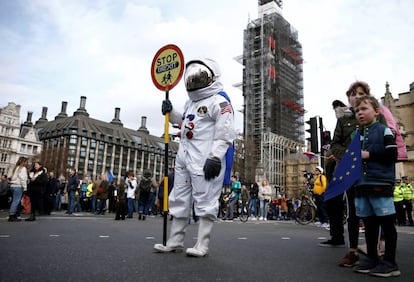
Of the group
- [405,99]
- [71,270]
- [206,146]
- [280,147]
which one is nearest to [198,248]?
Answer: [206,146]

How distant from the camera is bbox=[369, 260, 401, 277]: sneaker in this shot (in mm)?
2709

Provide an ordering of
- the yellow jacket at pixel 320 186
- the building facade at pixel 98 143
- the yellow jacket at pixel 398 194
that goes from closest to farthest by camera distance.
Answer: the yellow jacket at pixel 320 186 → the yellow jacket at pixel 398 194 → the building facade at pixel 98 143

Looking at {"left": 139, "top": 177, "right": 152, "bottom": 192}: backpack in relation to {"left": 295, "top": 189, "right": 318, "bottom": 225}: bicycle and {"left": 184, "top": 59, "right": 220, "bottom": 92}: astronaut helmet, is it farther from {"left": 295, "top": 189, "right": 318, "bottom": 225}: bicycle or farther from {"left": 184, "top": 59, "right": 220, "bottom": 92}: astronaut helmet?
{"left": 184, "top": 59, "right": 220, "bottom": 92}: astronaut helmet

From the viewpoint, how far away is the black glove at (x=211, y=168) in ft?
11.1

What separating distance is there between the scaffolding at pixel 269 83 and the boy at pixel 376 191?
66.2m

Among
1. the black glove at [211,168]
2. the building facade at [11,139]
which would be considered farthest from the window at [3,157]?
the black glove at [211,168]

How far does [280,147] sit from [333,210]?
72.2m


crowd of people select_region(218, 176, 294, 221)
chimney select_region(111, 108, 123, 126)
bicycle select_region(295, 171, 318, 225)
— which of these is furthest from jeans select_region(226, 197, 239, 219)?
chimney select_region(111, 108, 123, 126)

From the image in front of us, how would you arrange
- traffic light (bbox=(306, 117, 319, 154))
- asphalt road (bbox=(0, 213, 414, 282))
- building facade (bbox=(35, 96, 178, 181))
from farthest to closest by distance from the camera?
building facade (bbox=(35, 96, 178, 181))
traffic light (bbox=(306, 117, 319, 154))
asphalt road (bbox=(0, 213, 414, 282))

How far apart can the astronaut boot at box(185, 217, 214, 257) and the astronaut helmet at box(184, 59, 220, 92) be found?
1473 mm

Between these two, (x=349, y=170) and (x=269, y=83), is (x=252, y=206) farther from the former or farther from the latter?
(x=269, y=83)

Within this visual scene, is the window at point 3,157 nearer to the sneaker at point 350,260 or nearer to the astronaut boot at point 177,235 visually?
the astronaut boot at point 177,235

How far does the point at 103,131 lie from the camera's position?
9244 centimetres

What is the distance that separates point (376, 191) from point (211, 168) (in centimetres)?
148
